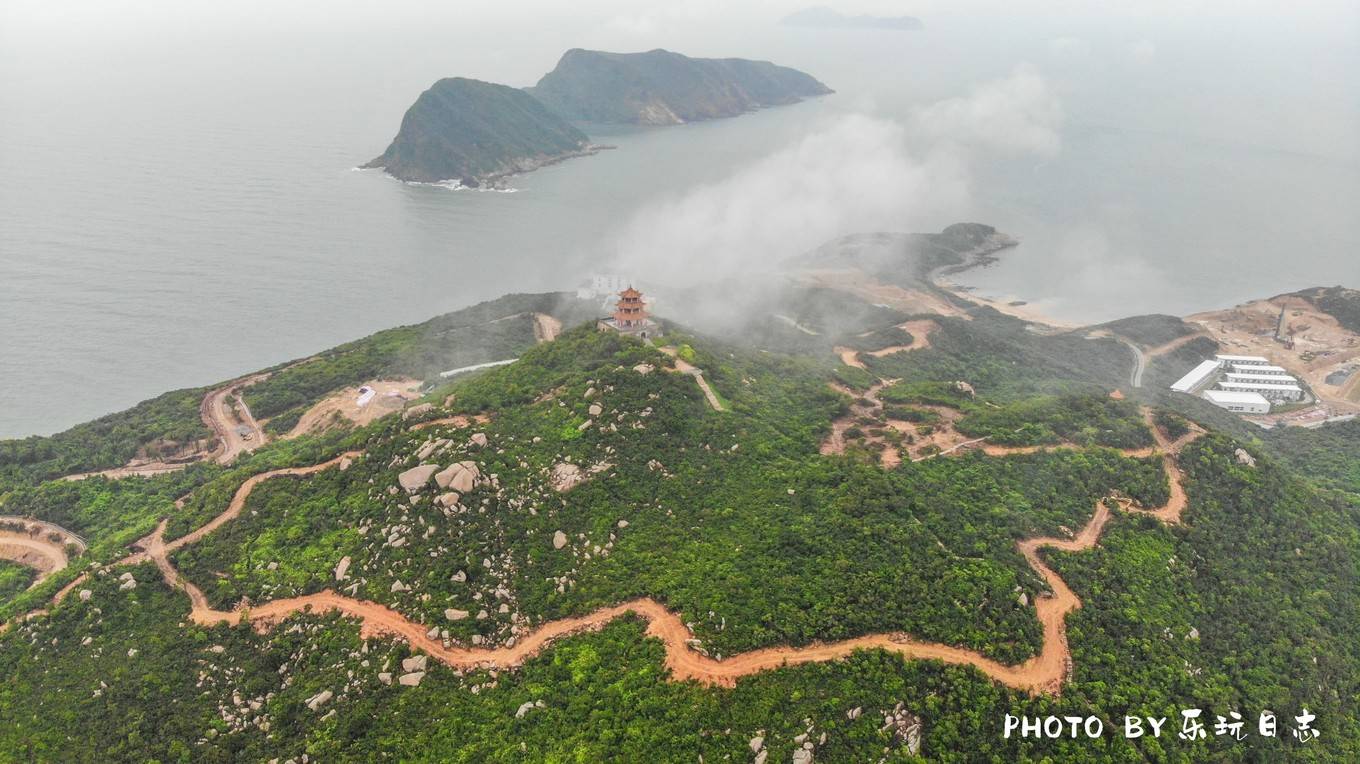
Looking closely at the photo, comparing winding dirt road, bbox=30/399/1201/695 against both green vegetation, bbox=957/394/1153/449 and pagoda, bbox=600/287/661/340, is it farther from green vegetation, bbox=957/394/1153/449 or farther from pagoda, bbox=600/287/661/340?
pagoda, bbox=600/287/661/340

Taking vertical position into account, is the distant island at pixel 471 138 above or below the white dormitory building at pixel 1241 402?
above

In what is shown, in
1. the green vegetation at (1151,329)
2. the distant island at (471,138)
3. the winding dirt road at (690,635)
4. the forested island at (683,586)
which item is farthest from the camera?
the distant island at (471,138)

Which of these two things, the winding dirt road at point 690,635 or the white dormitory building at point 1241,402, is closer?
the winding dirt road at point 690,635

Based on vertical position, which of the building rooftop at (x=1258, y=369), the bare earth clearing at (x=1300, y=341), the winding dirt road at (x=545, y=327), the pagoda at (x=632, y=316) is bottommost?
the bare earth clearing at (x=1300, y=341)

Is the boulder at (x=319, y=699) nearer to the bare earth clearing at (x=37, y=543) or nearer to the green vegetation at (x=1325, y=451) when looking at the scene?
the bare earth clearing at (x=37, y=543)

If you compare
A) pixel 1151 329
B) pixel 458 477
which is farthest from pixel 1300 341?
pixel 458 477

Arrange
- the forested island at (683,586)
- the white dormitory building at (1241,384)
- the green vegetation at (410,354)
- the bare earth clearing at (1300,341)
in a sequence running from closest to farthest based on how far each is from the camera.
A: the forested island at (683,586) < the green vegetation at (410,354) < the white dormitory building at (1241,384) < the bare earth clearing at (1300,341)

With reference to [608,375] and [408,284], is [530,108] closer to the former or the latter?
[408,284]

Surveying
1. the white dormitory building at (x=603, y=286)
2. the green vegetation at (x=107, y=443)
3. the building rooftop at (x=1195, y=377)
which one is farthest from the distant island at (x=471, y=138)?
the building rooftop at (x=1195, y=377)
